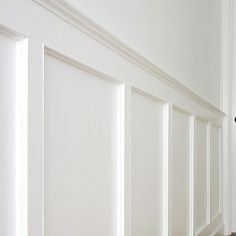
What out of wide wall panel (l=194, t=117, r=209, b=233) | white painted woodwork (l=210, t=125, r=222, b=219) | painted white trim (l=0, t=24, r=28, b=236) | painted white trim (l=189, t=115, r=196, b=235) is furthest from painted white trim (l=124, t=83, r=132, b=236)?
white painted woodwork (l=210, t=125, r=222, b=219)

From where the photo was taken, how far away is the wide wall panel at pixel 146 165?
4.76ft

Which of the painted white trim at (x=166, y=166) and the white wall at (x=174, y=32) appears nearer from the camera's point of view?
the white wall at (x=174, y=32)

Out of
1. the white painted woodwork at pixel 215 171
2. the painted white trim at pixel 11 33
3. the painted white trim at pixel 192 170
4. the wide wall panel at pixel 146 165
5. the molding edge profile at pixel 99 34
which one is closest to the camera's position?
the painted white trim at pixel 11 33

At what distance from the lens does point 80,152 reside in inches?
40.8

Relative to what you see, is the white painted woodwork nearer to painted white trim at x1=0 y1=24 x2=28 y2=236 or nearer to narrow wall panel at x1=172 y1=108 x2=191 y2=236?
narrow wall panel at x1=172 y1=108 x2=191 y2=236

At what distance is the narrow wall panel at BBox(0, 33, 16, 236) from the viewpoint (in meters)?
0.72

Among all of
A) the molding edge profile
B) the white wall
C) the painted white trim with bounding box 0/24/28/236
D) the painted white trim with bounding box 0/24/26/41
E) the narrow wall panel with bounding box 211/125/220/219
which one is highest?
the white wall

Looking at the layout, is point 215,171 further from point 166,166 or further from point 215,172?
point 166,166

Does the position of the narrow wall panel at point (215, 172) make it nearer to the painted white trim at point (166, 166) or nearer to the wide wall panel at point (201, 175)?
the wide wall panel at point (201, 175)

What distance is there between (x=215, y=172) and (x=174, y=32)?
4.69 ft

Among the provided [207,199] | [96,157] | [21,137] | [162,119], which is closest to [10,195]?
[21,137]

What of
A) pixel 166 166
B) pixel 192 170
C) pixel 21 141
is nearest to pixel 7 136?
pixel 21 141

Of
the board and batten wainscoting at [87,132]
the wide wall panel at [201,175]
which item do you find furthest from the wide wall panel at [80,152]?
the wide wall panel at [201,175]

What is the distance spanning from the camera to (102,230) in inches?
46.3
